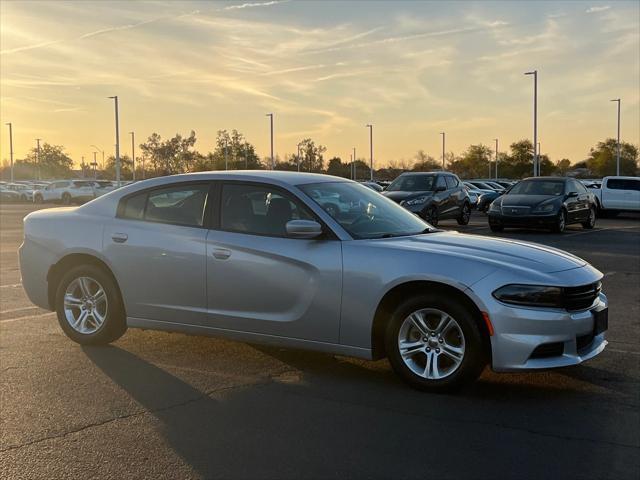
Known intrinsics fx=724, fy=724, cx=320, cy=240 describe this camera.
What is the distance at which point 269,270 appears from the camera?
215 inches

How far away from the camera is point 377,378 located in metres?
5.45

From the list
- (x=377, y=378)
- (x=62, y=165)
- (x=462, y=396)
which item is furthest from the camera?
(x=62, y=165)

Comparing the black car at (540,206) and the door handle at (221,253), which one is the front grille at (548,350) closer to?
the door handle at (221,253)

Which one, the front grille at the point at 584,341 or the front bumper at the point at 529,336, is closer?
the front bumper at the point at 529,336

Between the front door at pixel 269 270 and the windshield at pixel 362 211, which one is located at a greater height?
the windshield at pixel 362 211

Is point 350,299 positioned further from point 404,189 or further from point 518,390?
point 404,189

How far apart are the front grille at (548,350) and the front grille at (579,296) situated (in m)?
0.27

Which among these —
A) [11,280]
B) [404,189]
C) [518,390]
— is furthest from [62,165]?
[518,390]

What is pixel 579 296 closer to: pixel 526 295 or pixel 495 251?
pixel 526 295

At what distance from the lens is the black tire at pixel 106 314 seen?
6.26 m

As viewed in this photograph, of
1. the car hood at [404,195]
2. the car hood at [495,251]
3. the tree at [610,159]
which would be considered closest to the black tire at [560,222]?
the car hood at [404,195]

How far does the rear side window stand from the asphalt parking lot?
1.15 meters

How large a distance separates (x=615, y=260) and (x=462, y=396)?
979cm

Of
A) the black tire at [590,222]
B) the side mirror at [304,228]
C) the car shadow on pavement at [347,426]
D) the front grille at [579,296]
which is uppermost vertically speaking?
the side mirror at [304,228]
